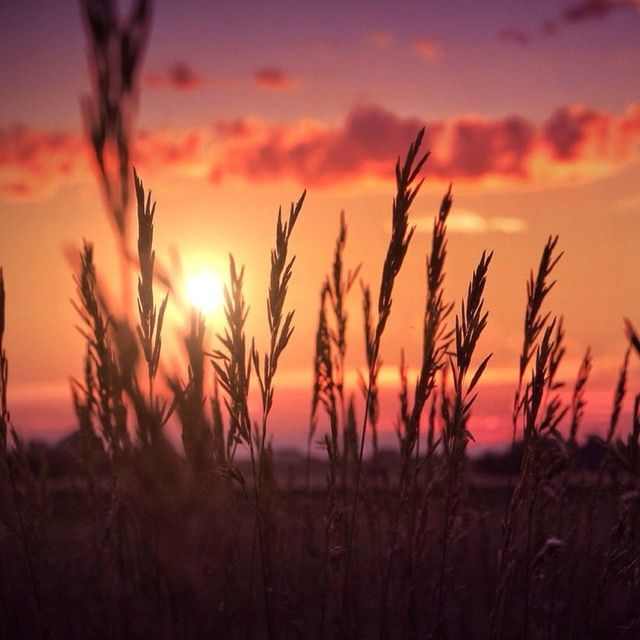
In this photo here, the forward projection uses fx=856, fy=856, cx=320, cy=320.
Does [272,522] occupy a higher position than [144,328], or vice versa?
[144,328]

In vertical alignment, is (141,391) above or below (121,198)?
below

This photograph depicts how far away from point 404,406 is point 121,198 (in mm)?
2838

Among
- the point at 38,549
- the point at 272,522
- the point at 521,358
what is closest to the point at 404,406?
the point at 272,522

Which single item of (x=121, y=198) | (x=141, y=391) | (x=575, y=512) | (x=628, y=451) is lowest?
(x=575, y=512)

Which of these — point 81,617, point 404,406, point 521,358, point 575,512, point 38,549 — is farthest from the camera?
point 81,617

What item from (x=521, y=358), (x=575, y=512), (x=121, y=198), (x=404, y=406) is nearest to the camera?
(x=121, y=198)

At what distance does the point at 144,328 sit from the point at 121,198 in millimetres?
529

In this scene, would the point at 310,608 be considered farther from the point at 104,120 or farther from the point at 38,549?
the point at 104,120

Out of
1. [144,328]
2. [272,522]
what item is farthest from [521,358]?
[144,328]

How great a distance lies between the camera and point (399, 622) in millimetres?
4102

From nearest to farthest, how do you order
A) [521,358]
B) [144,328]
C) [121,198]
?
[121,198]
[144,328]
[521,358]

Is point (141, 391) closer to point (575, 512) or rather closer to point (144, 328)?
point (144, 328)

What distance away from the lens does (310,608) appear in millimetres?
5109

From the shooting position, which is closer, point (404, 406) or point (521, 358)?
point (521, 358)
